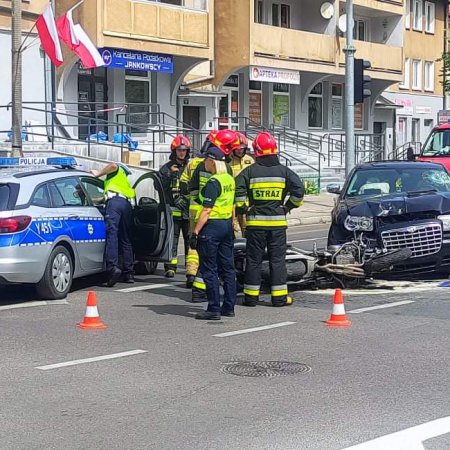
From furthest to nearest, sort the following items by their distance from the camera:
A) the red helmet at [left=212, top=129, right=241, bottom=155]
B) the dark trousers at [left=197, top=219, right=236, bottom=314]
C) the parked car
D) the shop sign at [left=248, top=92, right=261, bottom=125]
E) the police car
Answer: the shop sign at [left=248, top=92, right=261, bottom=125] → the parked car → the police car → the red helmet at [left=212, top=129, right=241, bottom=155] → the dark trousers at [left=197, top=219, right=236, bottom=314]

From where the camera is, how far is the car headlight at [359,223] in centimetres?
1205

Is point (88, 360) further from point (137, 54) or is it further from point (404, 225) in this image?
point (137, 54)

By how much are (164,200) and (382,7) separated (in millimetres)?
31000

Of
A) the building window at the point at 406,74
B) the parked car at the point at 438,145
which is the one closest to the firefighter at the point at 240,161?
the parked car at the point at 438,145

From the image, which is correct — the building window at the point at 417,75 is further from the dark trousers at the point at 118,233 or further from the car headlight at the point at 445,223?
the dark trousers at the point at 118,233

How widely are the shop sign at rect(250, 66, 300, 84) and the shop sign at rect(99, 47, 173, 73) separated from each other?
4.40 meters

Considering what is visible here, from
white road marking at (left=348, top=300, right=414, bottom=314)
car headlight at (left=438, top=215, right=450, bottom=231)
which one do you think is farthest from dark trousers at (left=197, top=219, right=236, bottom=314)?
car headlight at (left=438, top=215, right=450, bottom=231)

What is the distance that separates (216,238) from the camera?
9.98 meters

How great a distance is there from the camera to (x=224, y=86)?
112 feet

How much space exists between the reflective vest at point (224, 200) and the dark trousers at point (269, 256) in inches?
19.8

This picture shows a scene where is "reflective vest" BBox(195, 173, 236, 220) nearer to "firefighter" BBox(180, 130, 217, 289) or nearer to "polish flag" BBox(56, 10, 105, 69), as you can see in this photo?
"firefighter" BBox(180, 130, 217, 289)

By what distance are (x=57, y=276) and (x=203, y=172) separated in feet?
7.09

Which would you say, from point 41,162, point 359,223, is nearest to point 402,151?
point 41,162

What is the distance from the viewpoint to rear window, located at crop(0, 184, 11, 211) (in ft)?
35.4
